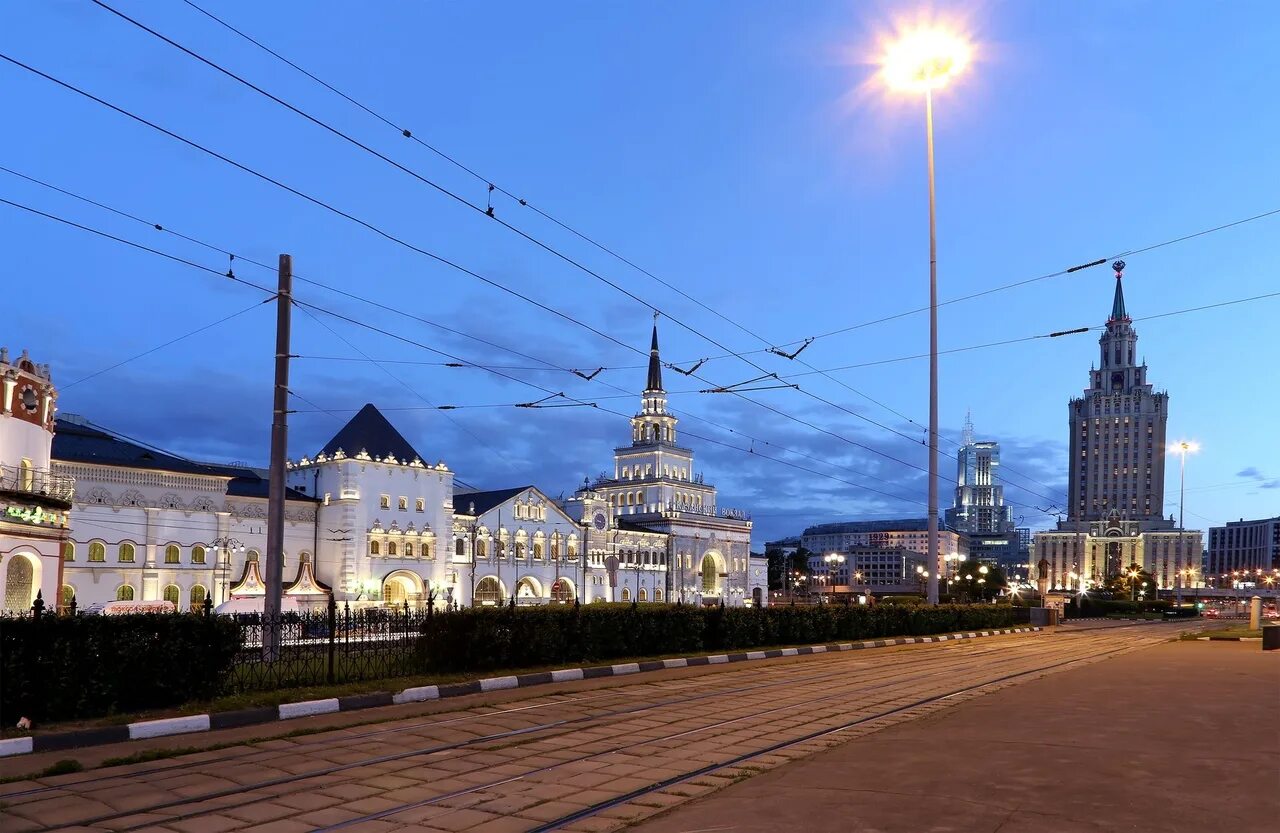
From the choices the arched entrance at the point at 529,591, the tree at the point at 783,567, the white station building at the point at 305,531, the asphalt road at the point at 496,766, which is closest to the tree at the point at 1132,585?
the tree at the point at 783,567

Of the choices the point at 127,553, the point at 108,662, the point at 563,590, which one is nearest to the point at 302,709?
the point at 108,662

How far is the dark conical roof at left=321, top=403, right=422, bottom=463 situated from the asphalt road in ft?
158

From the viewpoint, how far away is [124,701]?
1316 cm

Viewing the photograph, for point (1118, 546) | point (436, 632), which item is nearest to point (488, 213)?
point (436, 632)

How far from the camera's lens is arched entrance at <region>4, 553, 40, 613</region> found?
112 ft

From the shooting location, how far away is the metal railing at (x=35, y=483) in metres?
33.1

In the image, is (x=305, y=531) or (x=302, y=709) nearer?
(x=302, y=709)

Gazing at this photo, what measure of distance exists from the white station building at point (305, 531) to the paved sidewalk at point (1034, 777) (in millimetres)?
17118

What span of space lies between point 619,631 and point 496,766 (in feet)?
43.4

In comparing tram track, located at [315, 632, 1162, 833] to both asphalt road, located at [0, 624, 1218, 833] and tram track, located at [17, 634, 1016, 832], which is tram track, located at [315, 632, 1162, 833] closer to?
asphalt road, located at [0, 624, 1218, 833]

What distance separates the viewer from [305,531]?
2354 inches

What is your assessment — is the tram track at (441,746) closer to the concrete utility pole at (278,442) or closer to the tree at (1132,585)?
the concrete utility pole at (278,442)

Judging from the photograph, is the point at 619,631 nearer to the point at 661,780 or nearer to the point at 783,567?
the point at 661,780

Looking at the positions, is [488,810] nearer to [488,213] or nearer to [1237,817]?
[1237,817]
